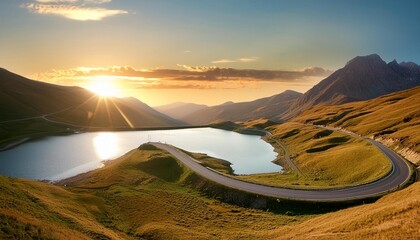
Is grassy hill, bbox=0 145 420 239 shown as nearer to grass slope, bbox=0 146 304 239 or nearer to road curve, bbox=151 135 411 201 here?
grass slope, bbox=0 146 304 239

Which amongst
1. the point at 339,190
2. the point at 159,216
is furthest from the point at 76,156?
the point at 339,190

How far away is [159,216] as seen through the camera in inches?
2474

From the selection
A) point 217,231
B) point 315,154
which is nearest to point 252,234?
point 217,231

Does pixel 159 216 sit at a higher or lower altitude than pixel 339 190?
lower

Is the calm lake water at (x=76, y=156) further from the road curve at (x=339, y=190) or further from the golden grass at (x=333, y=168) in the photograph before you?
the road curve at (x=339, y=190)

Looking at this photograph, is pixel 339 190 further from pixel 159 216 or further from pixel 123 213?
pixel 123 213

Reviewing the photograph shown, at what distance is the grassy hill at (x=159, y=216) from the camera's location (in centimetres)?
3719

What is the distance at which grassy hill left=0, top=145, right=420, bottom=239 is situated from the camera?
3719 centimetres

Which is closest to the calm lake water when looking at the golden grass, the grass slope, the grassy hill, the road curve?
the golden grass

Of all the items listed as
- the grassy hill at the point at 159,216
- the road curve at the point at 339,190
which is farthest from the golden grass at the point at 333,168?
the grassy hill at the point at 159,216

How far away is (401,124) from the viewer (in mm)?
123375

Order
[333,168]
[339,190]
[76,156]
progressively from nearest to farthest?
1. [339,190]
2. [333,168]
3. [76,156]

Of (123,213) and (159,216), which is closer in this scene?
(159,216)

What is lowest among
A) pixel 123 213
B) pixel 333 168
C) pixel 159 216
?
pixel 123 213
